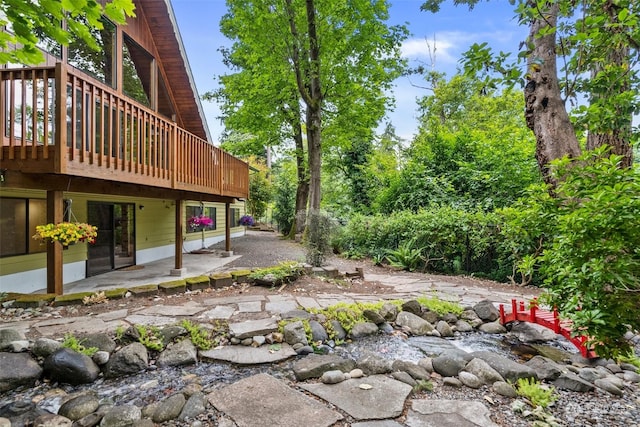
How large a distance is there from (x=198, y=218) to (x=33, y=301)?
6.14 m

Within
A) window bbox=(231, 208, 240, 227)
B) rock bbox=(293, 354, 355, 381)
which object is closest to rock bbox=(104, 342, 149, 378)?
rock bbox=(293, 354, 355, 381)

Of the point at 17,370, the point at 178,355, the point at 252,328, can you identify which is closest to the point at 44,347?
the point at 17,370

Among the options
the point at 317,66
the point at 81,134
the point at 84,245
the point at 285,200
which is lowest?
the point at 84,245

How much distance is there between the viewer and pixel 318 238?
693 centimetres

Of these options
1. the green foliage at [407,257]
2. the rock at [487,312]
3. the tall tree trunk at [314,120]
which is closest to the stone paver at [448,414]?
the rock at [487,312]

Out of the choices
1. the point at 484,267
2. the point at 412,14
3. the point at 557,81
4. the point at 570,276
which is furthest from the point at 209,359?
the point at 412,14

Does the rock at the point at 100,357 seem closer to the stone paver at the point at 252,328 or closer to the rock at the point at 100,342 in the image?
the rock at the point at 100,342

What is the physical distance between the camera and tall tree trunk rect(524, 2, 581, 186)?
301cm

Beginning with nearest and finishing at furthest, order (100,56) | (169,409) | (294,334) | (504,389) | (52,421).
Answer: (52,421) < (169,409) < (504,389) < (294,334) < (100,56)

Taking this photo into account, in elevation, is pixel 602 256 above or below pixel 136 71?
below

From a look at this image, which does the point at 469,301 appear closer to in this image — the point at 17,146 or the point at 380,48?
the point at 17,146

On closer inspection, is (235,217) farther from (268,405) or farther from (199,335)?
(268,405)

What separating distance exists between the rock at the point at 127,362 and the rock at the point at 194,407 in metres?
0.87

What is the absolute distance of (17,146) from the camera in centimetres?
396
